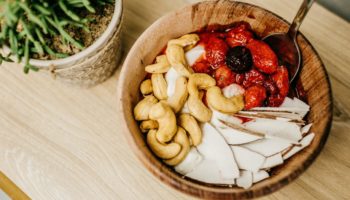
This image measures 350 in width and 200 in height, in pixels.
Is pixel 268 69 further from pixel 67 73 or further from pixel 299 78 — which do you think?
pixel 67 73

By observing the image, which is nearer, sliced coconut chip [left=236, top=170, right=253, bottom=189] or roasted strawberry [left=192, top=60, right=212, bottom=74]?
sliced coconut chip [left=236, top=170, right=253, bottom=189]

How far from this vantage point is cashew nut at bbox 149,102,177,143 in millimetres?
529

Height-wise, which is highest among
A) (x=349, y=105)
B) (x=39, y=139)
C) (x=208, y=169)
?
(x=349, y=105)

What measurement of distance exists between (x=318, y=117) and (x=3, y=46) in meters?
0.46

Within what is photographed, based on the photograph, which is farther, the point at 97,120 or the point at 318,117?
the point at 97,120

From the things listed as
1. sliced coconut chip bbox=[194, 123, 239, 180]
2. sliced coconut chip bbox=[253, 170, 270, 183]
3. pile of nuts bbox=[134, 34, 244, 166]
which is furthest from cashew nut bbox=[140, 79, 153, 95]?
sliced coconut chip bbox=[253, 170, 270, 183]

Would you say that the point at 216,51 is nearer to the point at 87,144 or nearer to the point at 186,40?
the point at 186,40

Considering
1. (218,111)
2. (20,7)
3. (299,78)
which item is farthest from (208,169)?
(20,7)

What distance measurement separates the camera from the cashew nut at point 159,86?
0.58m

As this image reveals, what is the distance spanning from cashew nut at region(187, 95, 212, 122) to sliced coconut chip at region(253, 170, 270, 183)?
0.35ft

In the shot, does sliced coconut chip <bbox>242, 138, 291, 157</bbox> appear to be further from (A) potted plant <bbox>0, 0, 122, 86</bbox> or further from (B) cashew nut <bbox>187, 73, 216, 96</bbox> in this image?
(A) potted plant <bbox>0, 0, 122, 86</bbox>

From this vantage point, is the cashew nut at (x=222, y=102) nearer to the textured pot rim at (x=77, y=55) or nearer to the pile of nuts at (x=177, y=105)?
the pile of nuts at (x=177, y=105)

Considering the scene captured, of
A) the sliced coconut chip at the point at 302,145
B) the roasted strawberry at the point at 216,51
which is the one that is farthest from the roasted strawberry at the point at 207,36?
the sliced coconut chip at the point at 302,145

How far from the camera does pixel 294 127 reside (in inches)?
22.1
